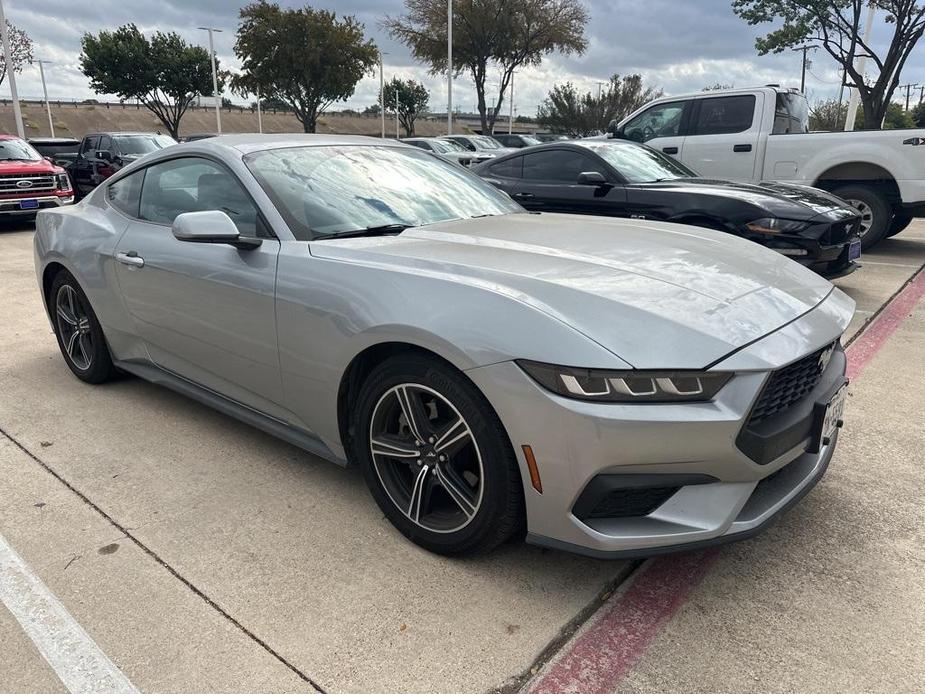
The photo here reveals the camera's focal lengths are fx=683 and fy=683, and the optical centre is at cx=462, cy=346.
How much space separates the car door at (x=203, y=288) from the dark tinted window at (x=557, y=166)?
408cm

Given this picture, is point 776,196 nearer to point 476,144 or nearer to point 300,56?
point 476,144

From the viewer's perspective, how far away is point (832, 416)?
90.0 inches

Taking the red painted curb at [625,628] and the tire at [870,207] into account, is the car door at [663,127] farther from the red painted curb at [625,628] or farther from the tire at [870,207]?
the red painted curb at [625,628]

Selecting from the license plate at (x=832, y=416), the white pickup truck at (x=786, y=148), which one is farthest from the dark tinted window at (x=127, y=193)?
the white pickup truck at (x=786, y=148)

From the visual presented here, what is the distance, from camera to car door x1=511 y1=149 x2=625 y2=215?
6.23 m

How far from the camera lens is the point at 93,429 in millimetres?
3547

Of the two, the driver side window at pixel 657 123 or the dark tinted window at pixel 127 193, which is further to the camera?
the driver side window at pixel 657 123

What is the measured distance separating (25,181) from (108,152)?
281cm

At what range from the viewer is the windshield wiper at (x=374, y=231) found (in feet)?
9.07

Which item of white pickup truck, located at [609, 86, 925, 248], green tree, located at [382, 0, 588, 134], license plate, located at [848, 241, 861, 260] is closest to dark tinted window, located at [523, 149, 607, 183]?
license plate, located at [848, 241, 861, 260]

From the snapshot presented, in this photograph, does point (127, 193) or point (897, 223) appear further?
point (897, 223)

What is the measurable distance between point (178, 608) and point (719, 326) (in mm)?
1890

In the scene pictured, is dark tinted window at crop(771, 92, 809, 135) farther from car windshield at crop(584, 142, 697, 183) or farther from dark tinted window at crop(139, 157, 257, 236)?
dark tinted window at crop(139, 157, 257, 236)

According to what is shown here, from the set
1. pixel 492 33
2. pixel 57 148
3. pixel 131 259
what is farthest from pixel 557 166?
pixel 492 33
